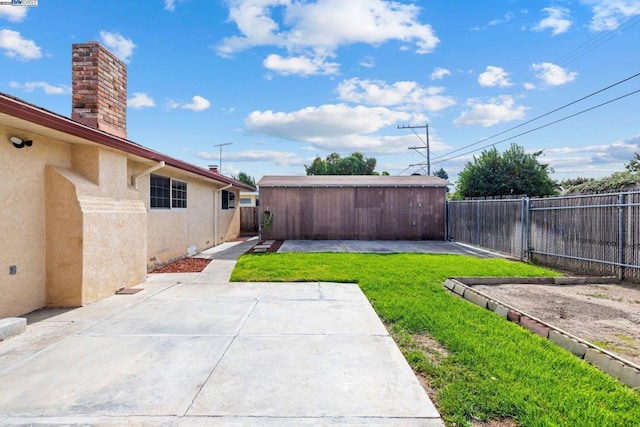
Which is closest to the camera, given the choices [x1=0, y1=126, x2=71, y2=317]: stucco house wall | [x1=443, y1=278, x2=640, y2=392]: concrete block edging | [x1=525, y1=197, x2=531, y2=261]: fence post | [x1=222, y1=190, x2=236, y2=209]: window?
[x1=443, y1=278, x2=640, y2=392]: concrete block edging

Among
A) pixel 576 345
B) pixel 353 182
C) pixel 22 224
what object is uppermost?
pixel 353 182

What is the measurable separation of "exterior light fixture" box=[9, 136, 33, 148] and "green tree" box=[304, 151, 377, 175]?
46.4 m

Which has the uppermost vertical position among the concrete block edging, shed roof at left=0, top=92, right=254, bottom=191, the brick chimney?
the brick chimney

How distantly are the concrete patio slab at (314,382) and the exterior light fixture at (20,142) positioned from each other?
378 cm

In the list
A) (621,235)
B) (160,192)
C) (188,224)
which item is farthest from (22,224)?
(621,235)

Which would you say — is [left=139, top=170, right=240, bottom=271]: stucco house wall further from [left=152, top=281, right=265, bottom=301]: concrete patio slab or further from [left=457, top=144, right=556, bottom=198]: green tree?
[left=457, top=144, right=556, bottom=198]: green tree

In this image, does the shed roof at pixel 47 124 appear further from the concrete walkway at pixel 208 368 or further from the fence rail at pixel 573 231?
the fence rail at pixel 573 231

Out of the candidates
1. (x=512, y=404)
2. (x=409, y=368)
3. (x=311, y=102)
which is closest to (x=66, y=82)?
(x=409, y=368)

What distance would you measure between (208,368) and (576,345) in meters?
3.63

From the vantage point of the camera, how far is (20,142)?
4.48 meters

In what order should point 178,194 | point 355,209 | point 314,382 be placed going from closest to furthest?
1. point 314,382
2. point 178,194
3. point 355,209

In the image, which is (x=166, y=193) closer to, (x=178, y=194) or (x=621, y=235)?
(x=178, y=194)

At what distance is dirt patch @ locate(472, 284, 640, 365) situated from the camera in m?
3.87

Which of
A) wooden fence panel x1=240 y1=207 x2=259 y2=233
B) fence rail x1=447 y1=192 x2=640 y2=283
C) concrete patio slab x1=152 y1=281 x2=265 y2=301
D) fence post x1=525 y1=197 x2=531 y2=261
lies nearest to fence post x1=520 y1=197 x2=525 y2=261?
fence rail x1=447 y1=192 x2=640 y2=283
